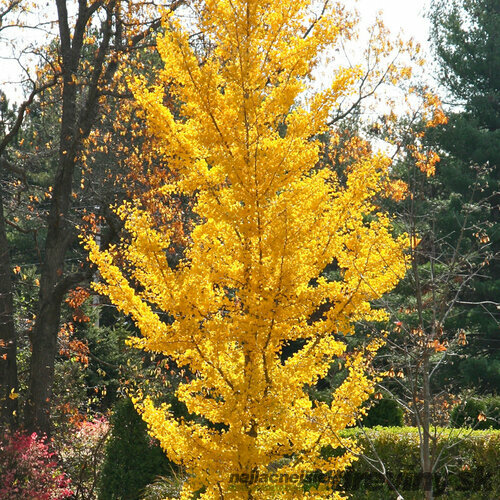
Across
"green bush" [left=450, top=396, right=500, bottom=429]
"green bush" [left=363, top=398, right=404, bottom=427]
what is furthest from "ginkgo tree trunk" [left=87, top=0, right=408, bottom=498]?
"green bush" [left=363, top=398, right=404, bottom=427]

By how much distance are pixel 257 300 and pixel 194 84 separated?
5.44ft

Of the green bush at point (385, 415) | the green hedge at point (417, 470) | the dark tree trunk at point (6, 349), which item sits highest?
the dark tree trunk at point (6, 349)

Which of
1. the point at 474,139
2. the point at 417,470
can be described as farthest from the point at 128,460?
the point at 474,139

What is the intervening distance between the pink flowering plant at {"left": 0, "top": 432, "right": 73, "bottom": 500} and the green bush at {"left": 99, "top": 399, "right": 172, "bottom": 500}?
1.95 feet

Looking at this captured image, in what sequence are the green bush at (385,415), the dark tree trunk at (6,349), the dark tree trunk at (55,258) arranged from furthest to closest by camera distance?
the green bush at (385,415)
the dark tree trunk at (6,349)
the dark tree trunk at (55,258)

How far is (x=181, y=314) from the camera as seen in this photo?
18.5 feet

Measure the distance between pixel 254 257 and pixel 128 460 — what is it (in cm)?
539

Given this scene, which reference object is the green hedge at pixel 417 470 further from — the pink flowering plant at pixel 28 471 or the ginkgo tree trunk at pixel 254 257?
the pink flowering plant at pixel 28 471

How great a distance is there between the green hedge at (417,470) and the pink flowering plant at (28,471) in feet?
11.5

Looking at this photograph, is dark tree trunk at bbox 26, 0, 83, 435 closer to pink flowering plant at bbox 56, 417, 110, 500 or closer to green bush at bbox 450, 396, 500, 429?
pink flowering plant at bbox 56, 417, 110, 500

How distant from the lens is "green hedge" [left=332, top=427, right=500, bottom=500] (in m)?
8.36

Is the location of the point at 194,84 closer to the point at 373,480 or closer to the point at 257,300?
the point at 257,300

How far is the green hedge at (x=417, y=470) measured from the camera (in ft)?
27.4

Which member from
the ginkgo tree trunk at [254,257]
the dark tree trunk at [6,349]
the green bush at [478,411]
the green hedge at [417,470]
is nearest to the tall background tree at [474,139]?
the green bush at [478,411]
